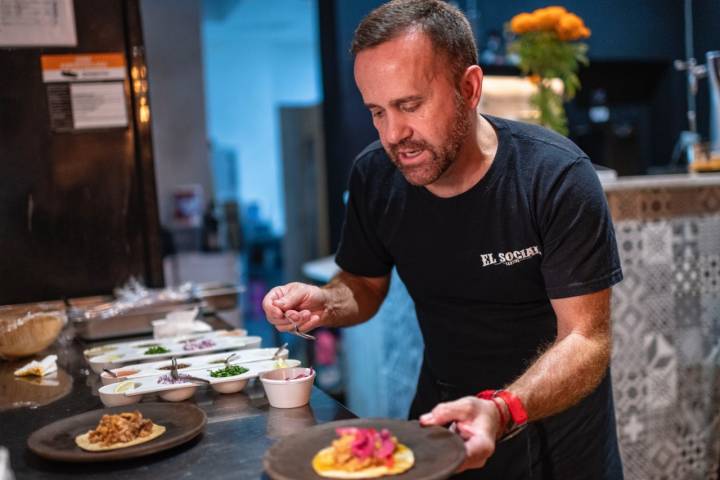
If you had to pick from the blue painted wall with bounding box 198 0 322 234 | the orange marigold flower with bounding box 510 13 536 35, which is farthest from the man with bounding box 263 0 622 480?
the blue painted wall with bounding box 198 0 322 234

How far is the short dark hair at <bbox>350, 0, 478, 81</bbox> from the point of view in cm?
155

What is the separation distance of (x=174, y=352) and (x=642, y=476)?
7.13ft

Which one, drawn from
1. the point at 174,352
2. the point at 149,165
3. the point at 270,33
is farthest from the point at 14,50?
the point at 270,33

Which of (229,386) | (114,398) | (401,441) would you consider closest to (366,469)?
(401,441)

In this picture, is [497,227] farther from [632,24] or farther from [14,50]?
[632,24]

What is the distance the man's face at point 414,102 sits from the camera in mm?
1532

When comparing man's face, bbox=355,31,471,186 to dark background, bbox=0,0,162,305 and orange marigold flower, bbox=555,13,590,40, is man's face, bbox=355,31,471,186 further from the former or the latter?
orange marigold flower, bbox=555,13,590,40

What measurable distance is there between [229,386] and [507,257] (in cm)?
64

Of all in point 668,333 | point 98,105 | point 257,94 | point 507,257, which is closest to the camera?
point 507,257

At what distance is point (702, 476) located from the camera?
10.8 ft

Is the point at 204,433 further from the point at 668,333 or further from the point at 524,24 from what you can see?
the point at 524,24

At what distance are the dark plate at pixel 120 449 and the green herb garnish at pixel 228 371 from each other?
0.45 ft

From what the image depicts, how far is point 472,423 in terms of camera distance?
1168mm

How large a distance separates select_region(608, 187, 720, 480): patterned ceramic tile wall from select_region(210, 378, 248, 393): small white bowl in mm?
1973
